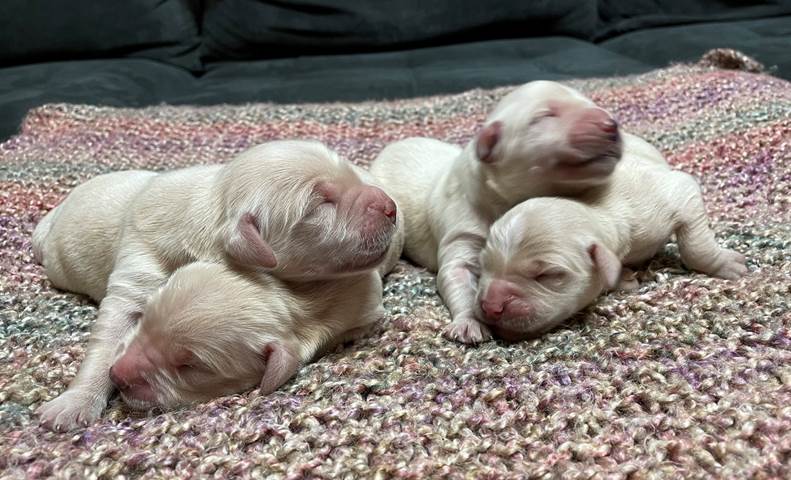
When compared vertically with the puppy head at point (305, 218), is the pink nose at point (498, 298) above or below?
below

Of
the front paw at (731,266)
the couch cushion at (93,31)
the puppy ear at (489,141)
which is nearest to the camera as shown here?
the front paw at (731,266)

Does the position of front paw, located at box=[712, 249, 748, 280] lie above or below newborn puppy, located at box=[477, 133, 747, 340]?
below

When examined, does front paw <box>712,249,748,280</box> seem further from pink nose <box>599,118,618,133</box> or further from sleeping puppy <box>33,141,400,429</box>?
sleeping puppy <box>33,141,400,429</box>

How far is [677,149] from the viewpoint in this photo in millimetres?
1904

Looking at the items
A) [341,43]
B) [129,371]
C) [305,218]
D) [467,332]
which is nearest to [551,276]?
[467,332]

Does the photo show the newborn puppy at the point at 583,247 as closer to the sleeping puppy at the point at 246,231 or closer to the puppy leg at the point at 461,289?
the puppy leg at the point at 461,289

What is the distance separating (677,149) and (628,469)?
134cm

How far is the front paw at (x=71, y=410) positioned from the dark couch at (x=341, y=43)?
1877 millimetres

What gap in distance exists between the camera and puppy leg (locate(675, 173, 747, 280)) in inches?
48.8

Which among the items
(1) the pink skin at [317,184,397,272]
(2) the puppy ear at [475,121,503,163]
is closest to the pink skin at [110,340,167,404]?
(1) the pink skin at [317,184,397,272]

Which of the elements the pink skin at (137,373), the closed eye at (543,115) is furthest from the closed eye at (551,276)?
the pink skin at (137,373)

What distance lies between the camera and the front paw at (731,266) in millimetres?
1224

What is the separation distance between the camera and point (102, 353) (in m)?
1.04

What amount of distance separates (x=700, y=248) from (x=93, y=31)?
2838 millimetres
